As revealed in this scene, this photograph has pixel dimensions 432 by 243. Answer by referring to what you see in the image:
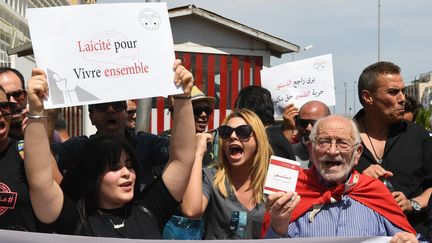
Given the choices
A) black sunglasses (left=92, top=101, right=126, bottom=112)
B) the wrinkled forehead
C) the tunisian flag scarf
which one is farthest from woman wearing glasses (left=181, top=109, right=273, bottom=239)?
black sunglasses (left=92, top=101, right=126, bottom=112)

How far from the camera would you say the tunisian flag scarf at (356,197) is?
390 centimetres

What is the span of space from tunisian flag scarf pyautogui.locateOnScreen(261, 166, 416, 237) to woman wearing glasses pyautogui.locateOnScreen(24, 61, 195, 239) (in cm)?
58

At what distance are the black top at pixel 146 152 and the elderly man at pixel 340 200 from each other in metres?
1.13

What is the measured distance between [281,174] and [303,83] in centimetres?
357

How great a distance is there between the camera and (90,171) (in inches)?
143

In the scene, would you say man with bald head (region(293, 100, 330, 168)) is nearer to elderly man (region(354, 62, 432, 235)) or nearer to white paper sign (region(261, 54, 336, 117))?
elderly man (region(354, 62, 432, 235))

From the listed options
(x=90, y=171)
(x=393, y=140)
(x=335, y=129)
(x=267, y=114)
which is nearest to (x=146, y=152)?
(x=267, y=114)

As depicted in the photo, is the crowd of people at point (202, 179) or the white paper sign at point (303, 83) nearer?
the crowd of people at point (202, 179)

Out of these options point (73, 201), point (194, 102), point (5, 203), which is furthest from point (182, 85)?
point (194, 102)

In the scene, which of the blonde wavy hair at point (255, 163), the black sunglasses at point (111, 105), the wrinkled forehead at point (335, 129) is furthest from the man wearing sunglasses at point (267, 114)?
the wrinkled forehead at point (335, 129)

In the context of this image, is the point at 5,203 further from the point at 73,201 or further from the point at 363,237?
the point at 363,237

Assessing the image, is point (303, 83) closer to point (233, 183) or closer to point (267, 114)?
point (267, 114)

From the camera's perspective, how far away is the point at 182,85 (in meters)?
3.74

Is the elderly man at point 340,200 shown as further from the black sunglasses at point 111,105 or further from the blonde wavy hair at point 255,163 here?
the black sunglasses at point 111,105
